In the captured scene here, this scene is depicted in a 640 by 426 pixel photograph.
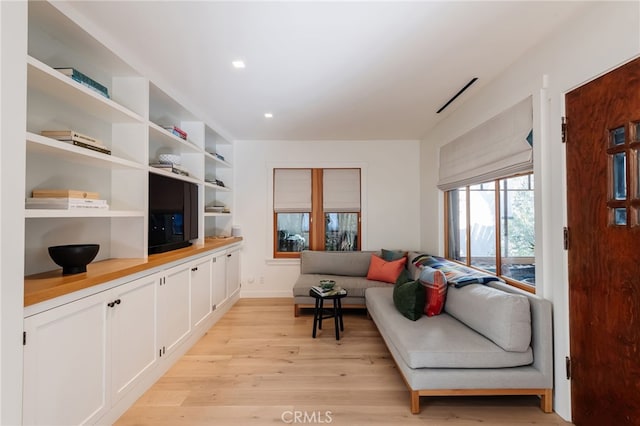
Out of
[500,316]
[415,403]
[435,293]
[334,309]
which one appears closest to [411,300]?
[435,293]

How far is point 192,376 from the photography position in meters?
2.29

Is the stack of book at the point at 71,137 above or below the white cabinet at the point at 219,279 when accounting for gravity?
above

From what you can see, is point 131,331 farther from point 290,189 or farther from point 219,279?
point 290,189

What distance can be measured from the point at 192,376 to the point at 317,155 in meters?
3.39

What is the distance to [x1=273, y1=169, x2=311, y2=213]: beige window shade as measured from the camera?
14.9ft

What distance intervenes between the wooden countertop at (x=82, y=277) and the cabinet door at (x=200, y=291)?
1.76ft

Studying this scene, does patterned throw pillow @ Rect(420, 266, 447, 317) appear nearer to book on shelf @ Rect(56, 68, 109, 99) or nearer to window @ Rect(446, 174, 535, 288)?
window @ Rect(446, 174, 535, 288)

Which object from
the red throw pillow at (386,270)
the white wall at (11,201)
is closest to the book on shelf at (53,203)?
the white wall at (11,201)

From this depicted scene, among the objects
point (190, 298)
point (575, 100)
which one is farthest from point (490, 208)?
point (190, 298)

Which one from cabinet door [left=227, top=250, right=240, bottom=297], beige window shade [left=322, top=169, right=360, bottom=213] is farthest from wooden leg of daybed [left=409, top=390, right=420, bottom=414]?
beige window shade [left=322, top=169, right=360, bottom=213]

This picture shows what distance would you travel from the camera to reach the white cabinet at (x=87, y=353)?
1.29 m

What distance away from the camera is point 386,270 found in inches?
153

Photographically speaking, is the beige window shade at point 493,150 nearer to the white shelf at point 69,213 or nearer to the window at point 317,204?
the window at point 317,204

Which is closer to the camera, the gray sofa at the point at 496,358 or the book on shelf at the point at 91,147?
the book on shelf at the point at 91,147
